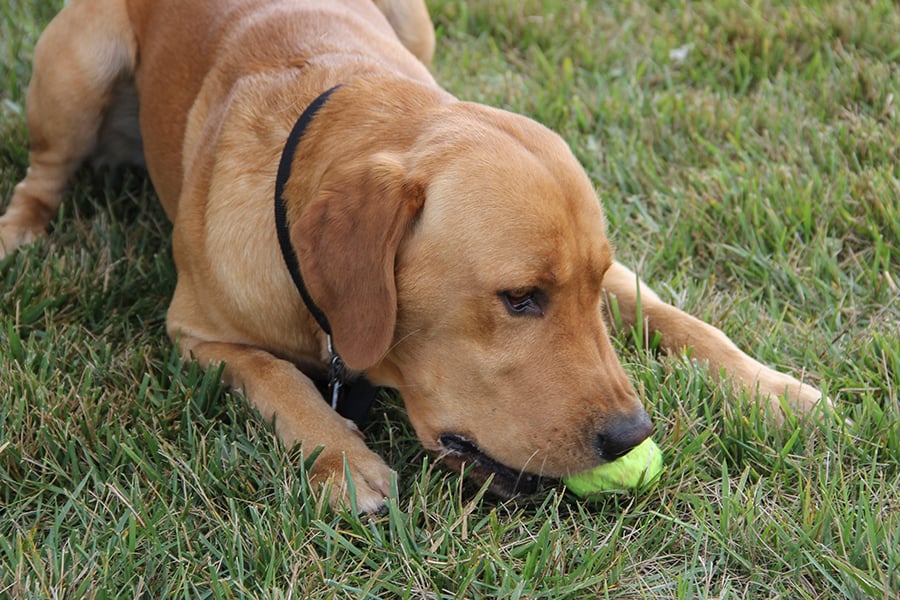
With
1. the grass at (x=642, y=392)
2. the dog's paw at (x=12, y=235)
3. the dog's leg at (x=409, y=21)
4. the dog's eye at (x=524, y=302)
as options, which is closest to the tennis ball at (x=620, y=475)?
the grass at (x=642, y=392)

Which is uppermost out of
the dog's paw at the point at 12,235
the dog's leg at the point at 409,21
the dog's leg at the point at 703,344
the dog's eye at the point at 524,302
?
the dog's eye at the point at 524,302

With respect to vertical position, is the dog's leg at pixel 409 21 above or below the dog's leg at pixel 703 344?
above

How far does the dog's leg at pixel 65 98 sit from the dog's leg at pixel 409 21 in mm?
1173

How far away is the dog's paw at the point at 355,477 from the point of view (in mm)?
2762

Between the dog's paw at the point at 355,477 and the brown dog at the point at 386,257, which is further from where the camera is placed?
the dog's paw at the point at 355,477

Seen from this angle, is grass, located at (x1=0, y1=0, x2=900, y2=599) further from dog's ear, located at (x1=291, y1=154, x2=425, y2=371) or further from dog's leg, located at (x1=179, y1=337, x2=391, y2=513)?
dog's ear, located at (x1=291, y1=154, x2=425, y2=371)

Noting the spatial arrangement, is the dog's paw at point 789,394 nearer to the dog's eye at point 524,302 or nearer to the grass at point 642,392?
the grass at point 642,392

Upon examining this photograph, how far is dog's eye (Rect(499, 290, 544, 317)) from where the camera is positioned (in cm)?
264

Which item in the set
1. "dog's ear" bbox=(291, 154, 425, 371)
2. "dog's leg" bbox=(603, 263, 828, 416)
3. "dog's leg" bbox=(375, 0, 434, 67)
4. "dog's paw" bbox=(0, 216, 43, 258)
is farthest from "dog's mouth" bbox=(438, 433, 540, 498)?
"dog's leg" bbox=(375, 0, 434, 67)

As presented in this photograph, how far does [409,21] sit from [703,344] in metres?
2.22

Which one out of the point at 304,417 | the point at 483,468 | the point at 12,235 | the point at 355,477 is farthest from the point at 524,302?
the point at 12,235

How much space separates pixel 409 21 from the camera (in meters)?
4.79

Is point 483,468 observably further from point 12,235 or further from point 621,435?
point 12,235

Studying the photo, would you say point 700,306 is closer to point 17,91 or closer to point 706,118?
point 706,118
